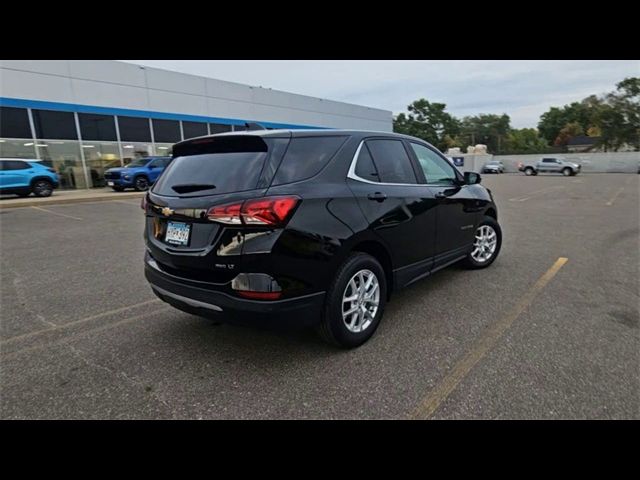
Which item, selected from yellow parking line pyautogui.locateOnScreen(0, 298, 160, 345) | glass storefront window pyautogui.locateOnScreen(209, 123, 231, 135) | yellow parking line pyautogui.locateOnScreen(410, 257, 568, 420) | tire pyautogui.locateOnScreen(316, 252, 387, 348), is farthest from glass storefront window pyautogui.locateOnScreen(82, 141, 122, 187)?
yellow parking line pyautogui.locateOnScreen(410, 257, 568, 420)

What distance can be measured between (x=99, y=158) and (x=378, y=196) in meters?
20.2

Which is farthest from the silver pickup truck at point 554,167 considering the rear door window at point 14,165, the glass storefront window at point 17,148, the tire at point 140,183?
the glass storefront window at point 17,148

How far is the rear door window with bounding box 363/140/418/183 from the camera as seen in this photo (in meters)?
3.33

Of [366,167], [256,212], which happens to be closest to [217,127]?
[366,167]

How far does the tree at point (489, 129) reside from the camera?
8244 cm

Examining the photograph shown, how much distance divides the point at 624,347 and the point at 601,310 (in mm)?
799

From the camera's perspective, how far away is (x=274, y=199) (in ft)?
7.97

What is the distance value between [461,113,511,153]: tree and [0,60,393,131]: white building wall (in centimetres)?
6454

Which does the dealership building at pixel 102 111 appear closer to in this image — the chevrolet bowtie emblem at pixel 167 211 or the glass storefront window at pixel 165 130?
the glass storefront window at pixel 165 130

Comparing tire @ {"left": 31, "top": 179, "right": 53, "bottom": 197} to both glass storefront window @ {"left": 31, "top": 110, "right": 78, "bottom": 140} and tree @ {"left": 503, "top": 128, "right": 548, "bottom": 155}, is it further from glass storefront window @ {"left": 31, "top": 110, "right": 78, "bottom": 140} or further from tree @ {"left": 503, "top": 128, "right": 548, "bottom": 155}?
tree @ {"left": 503, "top": 128, "right": 548, "bottom": 155}

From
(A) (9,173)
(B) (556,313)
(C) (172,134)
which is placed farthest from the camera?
(C) (172,134)

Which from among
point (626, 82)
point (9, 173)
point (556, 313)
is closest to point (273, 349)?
point (556, 313)

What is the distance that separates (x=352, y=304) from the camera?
9.79 ft
